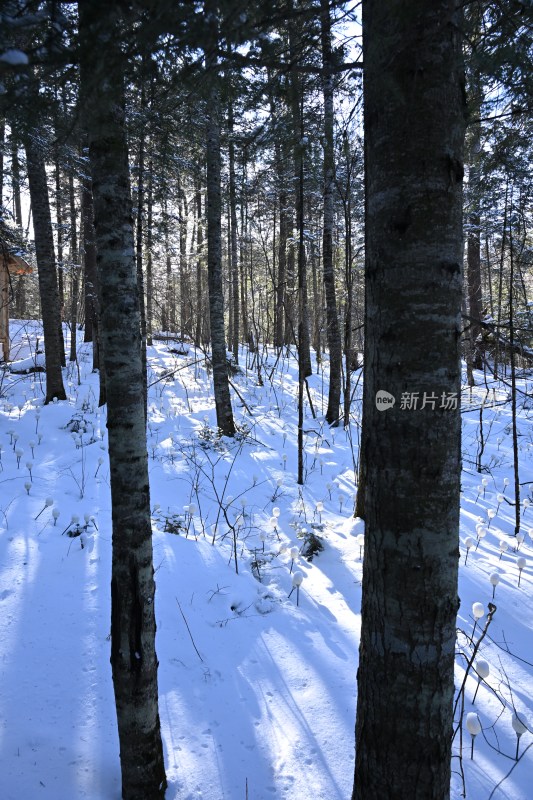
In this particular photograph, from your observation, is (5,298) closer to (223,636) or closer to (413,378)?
(223,636)

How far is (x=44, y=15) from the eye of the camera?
1.25 m

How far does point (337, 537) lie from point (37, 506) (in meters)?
3.20

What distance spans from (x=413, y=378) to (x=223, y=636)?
8.96 ft

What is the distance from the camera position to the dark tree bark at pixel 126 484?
2.00m

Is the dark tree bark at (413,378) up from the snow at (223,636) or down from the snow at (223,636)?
up

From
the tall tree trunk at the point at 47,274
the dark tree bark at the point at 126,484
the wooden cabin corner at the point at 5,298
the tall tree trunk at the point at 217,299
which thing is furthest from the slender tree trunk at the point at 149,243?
the dark tree bark at the point at 126,484

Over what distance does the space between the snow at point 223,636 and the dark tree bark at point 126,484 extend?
394 mm

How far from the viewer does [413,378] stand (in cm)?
144

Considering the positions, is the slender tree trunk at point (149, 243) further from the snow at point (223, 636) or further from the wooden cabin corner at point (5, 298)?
the snow at point (223, 636)

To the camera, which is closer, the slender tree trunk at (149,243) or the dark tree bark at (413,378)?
the dark tree bark at (413,378)

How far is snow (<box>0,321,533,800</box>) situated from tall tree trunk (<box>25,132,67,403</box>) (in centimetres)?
250

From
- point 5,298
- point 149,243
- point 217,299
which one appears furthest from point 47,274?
point 5,298

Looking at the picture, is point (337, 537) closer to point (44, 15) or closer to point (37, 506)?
point (37, 506)

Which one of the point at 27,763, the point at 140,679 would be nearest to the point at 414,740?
the point at 140,679
